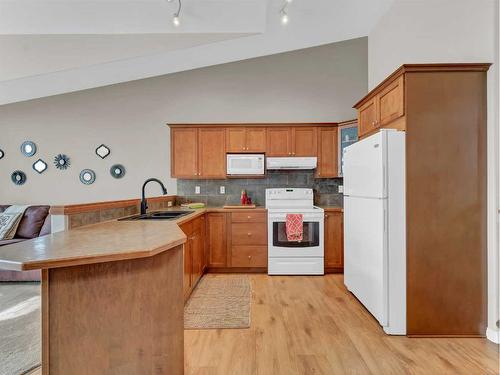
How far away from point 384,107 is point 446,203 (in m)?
0.98

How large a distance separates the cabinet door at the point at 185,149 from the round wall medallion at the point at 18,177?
2.79 metres

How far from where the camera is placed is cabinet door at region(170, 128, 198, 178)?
13.0ft

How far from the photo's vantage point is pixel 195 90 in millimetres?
4328

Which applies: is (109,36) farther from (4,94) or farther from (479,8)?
(479,8)

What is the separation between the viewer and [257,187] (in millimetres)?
4258

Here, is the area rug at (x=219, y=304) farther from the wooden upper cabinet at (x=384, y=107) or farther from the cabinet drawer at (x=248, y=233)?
the wooden upper cabinet at (x=384, y=107)

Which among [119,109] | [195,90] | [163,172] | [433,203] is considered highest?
[195,90]

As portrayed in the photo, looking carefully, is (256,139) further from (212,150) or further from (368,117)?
(368,117)

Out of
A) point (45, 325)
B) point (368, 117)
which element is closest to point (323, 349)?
point (45, 325)

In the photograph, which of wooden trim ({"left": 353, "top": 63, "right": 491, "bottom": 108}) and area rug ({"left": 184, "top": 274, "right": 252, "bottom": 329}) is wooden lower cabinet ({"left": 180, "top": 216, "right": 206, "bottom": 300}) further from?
wooden trim ({"left": 353, "top": 63, "right": 491, "bottom": 108})

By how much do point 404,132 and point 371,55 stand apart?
2051 mm

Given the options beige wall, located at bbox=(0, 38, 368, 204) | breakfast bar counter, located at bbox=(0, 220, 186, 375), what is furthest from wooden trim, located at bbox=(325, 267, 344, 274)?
breakfast bar counter, located at bbox=(0, 220, 186, 375)

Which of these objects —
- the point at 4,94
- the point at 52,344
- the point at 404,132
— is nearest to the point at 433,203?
the point at 404,132

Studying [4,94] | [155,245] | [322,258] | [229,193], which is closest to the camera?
[155,245]
